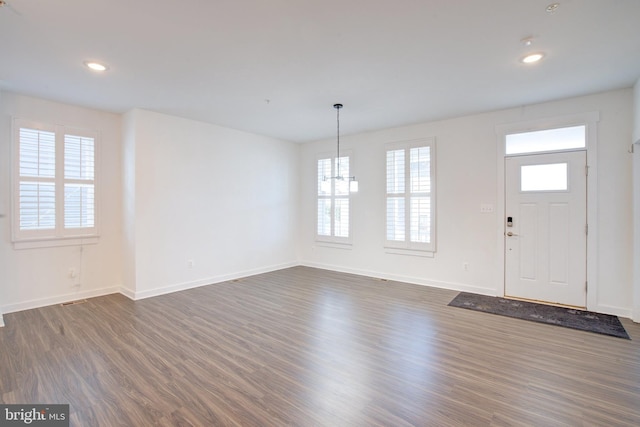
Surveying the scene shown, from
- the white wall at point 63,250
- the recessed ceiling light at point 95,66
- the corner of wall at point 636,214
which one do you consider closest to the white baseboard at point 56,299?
A: the white wall at point 63,250

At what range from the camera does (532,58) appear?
10.2ft

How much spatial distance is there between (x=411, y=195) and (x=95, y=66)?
487 centimetres

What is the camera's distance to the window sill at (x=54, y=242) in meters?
4.18

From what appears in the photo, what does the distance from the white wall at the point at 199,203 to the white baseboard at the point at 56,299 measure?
1.05ft

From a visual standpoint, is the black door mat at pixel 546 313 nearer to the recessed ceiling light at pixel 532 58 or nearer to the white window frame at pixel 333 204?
→ the white window frame at pixel 333 204

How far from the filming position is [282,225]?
23.2 ft

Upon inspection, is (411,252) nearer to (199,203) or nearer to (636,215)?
(636,215)

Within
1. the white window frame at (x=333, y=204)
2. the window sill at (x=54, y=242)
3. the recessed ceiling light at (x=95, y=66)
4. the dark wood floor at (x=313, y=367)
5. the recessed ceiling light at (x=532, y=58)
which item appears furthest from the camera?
the white window frame at (x=333, y=204)

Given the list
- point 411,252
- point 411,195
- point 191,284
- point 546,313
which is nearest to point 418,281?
point 411,252

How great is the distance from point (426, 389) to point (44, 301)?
512cm

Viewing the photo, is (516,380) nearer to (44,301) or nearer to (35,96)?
(44,301)

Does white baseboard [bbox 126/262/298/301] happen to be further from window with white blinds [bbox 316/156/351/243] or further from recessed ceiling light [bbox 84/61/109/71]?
recessed ceiling light [bbox 84/61/109/71]

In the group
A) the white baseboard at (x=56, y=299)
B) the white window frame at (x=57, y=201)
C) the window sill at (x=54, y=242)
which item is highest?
the white window frame at (x=57, y=201)

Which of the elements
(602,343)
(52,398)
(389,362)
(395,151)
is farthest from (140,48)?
(602,343)
